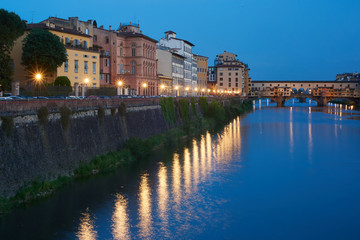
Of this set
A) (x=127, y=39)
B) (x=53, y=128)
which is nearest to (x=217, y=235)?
(x=53, y=128)

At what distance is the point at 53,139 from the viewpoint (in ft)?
62.3

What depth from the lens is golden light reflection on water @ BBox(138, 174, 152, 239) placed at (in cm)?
1450

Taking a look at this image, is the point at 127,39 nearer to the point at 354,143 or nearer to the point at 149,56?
the point at 149,56

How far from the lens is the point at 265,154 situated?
98.7ft

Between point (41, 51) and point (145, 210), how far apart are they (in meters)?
22.4

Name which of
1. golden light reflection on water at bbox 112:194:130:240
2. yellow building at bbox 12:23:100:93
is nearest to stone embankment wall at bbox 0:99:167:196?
golden light reflection on water at bbox 112:194:130:240

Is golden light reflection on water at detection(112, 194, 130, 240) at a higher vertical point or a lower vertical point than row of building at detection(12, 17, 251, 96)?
lower

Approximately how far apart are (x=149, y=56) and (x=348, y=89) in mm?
100503

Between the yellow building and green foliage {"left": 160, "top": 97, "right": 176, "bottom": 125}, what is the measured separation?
7.48m

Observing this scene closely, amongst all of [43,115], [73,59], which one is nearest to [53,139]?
[43,115]

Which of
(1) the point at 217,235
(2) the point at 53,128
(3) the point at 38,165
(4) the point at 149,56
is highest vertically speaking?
(4) the point at 149,56

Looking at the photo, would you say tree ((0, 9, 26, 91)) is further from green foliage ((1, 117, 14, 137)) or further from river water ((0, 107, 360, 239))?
green foliage ((1, 117, 14, 137))

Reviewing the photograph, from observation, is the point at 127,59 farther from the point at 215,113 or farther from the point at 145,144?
the point at 145,144

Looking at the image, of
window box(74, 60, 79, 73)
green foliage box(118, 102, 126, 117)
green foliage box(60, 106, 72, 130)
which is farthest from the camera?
window box(74, 60, 79, 73)
